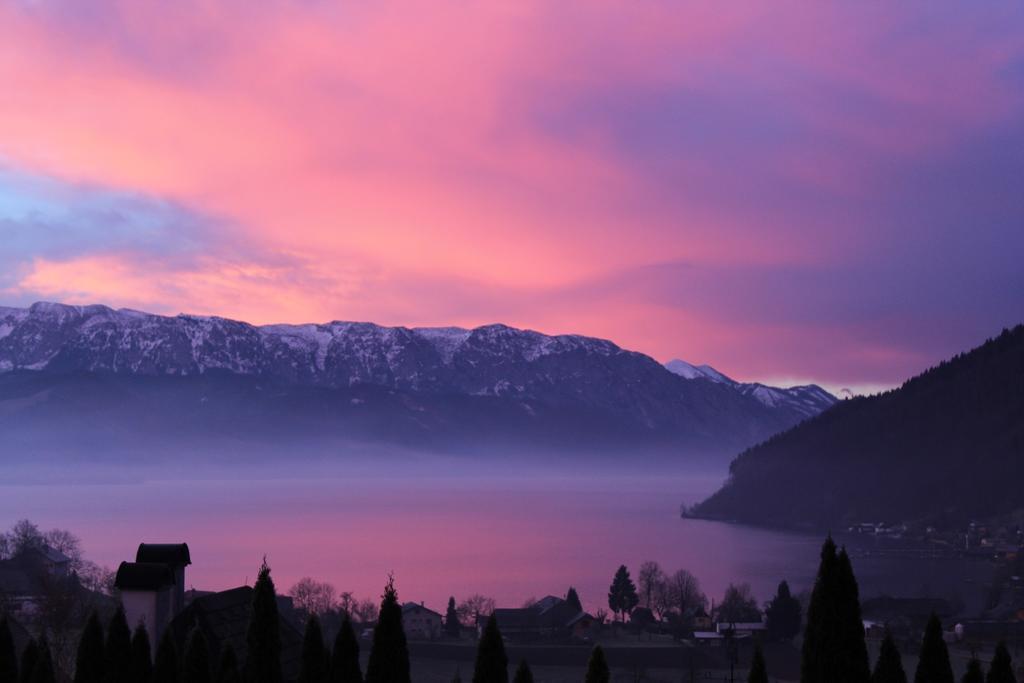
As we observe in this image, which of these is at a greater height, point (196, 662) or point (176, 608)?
point (176, 608)

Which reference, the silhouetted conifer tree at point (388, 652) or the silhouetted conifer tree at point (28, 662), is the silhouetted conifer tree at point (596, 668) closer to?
the silhouetted conifer tree at point (388, 652)

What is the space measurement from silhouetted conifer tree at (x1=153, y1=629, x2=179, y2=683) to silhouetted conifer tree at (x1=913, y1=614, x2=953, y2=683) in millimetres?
19878

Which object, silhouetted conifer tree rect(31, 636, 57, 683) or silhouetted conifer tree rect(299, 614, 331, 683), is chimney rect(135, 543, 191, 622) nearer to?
silhouetted conifer tree rect(31, 636, 57, 683)

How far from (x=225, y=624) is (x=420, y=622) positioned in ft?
164

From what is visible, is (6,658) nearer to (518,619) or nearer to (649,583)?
A: (518,619)

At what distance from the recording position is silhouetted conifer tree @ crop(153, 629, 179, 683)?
1133 inches

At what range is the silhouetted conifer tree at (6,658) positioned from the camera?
30.1 metres

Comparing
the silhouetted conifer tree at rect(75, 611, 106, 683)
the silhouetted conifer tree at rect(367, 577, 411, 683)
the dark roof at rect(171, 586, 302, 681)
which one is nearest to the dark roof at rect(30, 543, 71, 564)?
the dark roof at rect(171, 586, 302, 681)

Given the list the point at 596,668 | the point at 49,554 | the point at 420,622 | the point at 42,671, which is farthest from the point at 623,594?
the point at 42,671

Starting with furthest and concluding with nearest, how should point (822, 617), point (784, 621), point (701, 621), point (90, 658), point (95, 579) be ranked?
point (95, 579), point (701, 621), point (784, 621), point (90, 658), point (822, 617)

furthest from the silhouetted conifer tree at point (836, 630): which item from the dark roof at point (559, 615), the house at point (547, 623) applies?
the dark roof at point (559, 615)

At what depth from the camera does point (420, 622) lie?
83250mm

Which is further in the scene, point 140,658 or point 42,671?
point 140,658

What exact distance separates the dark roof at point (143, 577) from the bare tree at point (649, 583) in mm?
66530
